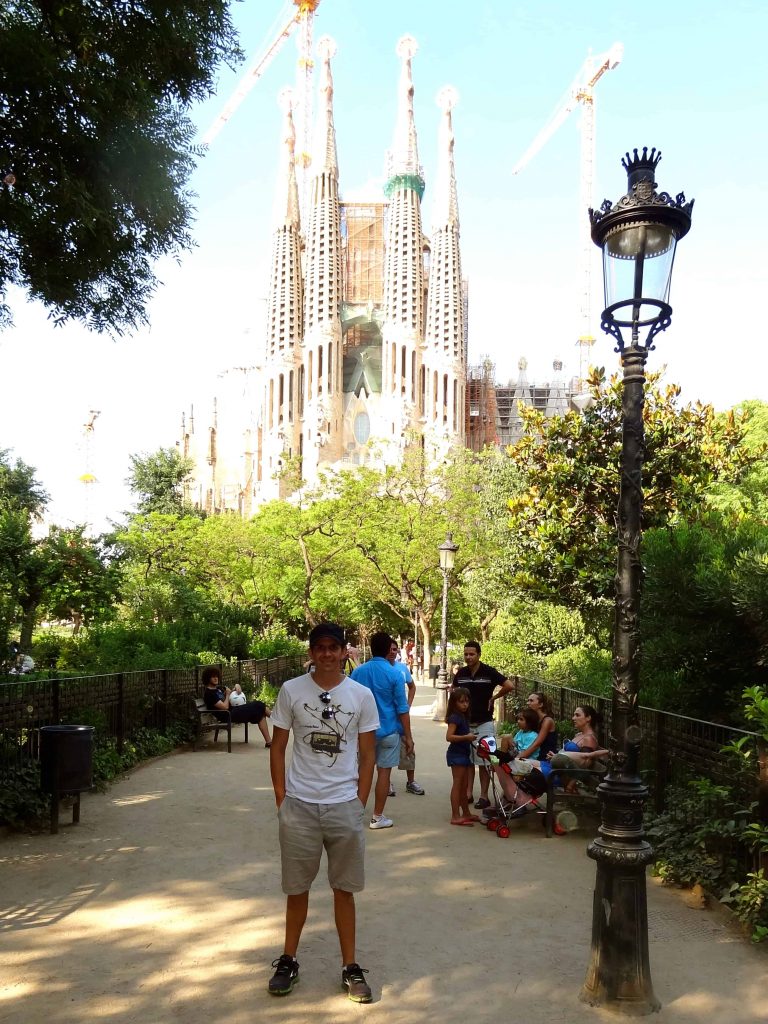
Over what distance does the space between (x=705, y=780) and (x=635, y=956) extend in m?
2.00

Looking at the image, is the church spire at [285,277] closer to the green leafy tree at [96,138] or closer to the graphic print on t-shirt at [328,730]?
the green leafy tree at [96,138]

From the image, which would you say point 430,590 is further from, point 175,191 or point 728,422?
point 175,191

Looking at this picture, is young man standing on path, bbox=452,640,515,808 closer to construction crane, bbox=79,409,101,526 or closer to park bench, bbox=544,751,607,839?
park bench, bbox=544,751,607,839

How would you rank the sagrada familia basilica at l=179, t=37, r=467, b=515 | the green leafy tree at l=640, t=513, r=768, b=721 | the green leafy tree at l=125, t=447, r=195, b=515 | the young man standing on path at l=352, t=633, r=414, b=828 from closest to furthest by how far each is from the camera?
1. the green leafy tree at l=640, t=513, r=768, b=721
2. the young man standing on path at l=352, t=633, r=414, b=828
3. the green leafy tree at l=125, t=447, r=195, b=515
4. the sagrada familia basilica at l=179, t=37, r=467, b=515

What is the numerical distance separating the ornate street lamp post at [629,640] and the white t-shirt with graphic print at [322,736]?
4.08ft

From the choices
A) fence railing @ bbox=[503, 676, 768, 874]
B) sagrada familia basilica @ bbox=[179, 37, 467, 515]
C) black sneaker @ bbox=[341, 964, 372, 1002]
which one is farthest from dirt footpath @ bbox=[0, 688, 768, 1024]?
sagrada familia basilica @ bbox=[179, 37, 467, 515]

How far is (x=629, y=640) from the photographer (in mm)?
4414

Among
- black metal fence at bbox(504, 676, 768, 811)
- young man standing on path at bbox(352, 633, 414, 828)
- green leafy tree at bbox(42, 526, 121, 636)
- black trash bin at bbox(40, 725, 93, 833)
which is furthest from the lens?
green leafy tree at bbox(42, 526, 121, 636)

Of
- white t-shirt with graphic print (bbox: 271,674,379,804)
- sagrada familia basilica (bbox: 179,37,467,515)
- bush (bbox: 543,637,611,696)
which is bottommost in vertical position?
bush (bbox: 543,637,611,696)

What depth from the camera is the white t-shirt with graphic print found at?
409 centimetres

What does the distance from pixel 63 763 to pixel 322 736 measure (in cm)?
387

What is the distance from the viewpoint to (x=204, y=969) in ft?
14.4

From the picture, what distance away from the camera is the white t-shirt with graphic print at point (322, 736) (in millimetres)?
4090

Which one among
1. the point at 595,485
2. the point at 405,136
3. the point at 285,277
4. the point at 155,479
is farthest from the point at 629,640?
the point at 405,136
